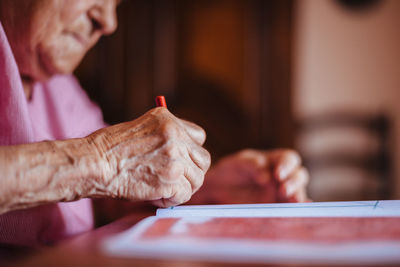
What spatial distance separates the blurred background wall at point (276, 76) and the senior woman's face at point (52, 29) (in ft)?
3.97

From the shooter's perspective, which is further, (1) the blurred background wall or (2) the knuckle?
(1) the blurred background wall

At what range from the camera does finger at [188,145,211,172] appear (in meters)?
0.49

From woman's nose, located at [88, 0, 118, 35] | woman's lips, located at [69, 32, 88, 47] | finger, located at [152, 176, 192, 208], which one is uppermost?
woman's nose, located at [88, 0, 118, 35]

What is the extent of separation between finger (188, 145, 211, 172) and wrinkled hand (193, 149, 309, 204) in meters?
0.25

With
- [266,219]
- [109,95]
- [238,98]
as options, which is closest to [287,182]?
[266,219]

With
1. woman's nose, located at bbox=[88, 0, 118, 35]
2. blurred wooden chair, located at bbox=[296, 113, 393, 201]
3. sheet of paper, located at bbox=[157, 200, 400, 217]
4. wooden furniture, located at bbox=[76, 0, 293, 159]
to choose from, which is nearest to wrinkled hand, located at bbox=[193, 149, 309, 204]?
sheet of paper, located at bbox=[157, 200, 400, 217]

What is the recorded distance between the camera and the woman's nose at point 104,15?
661 mm

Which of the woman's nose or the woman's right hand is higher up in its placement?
the woman's nose

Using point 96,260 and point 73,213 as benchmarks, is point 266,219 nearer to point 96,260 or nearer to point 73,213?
point 96,260

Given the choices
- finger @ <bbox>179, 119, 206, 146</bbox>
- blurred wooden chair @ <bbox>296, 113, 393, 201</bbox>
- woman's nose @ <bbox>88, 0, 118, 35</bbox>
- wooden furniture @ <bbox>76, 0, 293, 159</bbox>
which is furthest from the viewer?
blurred wooden chair @ <bbox>296, 113, 393, 201</bbox>

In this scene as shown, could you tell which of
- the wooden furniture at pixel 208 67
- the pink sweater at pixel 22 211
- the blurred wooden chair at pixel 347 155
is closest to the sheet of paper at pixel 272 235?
the pink sweater at pixel 22 211

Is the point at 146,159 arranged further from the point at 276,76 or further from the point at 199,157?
the point at 276,76

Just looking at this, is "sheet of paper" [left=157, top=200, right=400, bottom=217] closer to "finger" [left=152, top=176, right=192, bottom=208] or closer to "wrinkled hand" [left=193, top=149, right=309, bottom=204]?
"finger" [left=152, top=176, right=192, bottom=208]

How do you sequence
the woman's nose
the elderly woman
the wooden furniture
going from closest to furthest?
the elderly woman
the woman's nose
the wooden furniture
